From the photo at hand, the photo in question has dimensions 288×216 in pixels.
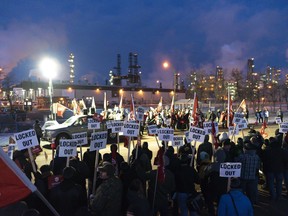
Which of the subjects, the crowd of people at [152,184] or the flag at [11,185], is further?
the crowd of people at [152,184]

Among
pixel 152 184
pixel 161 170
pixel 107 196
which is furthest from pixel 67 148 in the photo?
pixel 107 196

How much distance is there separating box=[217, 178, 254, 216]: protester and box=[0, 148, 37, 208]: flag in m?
2.79

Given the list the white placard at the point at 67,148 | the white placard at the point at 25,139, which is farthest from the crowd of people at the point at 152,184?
the white placard at the point at 25,139

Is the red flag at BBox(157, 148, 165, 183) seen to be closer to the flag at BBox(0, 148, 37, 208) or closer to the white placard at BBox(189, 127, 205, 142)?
the white placard at BBox(189, 127, 205, 142)

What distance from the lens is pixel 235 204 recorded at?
4.79 metres

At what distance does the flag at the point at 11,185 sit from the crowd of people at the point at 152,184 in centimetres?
62

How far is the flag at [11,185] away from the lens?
11.3ft

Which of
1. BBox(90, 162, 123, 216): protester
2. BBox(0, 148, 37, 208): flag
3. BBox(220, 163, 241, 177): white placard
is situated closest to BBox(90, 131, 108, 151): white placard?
BBox(90, 162, 123, 216): protester

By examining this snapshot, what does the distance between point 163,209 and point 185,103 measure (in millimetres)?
33863

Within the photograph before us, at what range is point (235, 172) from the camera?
255 inches

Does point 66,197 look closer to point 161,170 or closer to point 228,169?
point 161,170

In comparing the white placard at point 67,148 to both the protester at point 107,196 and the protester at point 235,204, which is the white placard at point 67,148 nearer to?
the protester at point 107,196

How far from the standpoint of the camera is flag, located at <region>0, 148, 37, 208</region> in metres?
3.44

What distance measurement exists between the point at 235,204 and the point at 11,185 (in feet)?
10.1
